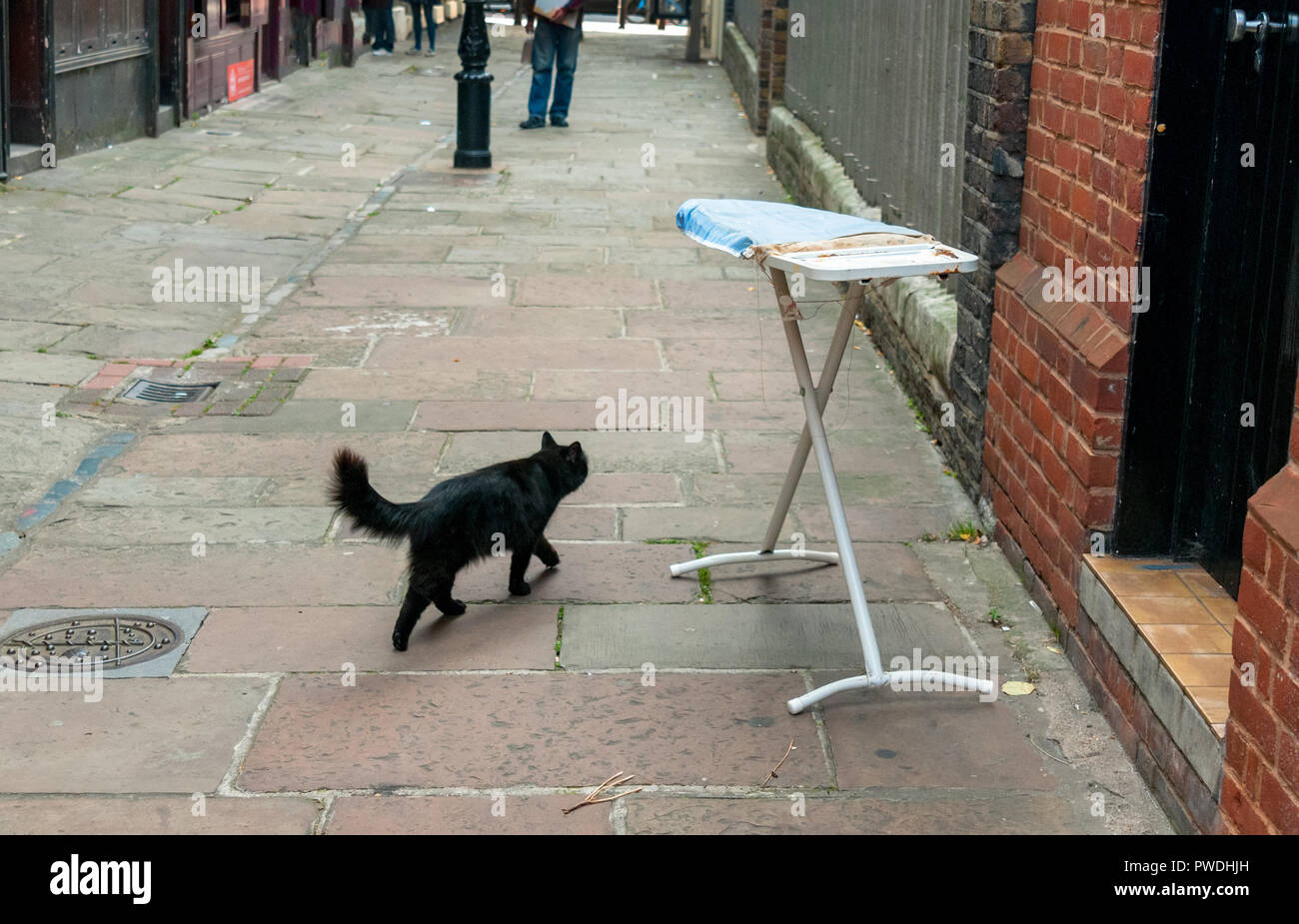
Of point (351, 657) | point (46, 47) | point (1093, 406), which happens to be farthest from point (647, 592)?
point (46, 47)

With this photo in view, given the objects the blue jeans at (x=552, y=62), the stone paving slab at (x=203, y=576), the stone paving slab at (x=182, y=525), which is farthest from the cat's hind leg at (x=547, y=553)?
the blue jeans at (x=552, y=62)

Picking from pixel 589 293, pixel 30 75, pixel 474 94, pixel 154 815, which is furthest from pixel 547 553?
pixel 474 94

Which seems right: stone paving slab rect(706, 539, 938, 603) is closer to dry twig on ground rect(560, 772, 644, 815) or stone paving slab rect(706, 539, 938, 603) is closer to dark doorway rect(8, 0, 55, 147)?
dry twig on ground rect(560, 772, 644, 815)

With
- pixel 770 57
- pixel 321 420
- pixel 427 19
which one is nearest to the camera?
pixel 321 420

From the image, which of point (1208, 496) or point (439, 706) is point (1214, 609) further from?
point (439, 706)

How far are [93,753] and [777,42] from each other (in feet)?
Result: 42.5

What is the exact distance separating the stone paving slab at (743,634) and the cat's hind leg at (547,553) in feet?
0.81

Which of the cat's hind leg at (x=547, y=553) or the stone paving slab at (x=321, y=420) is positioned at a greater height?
the stone paving slab at (x=321, y=420)

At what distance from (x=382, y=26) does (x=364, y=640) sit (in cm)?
2007

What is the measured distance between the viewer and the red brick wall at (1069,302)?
4.11 meters

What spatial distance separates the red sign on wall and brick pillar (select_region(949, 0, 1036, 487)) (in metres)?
12.7

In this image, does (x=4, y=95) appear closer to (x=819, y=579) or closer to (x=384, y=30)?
(x=819, y=579)

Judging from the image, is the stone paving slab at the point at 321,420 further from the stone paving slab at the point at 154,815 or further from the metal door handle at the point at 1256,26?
the metal door handle at the point at 1256,26

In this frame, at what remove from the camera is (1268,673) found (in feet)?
9.64
